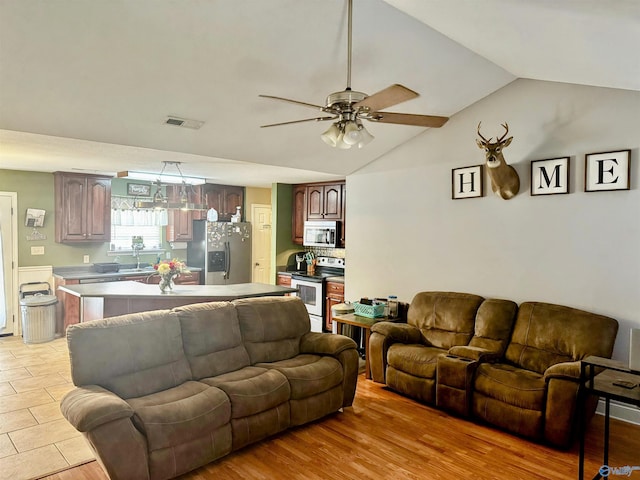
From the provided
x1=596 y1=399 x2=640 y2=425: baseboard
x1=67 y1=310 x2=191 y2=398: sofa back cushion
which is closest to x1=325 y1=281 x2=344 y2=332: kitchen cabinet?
x1=67 y1=310 x2=191 y2=398: sofa back cushion

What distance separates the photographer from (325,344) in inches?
148

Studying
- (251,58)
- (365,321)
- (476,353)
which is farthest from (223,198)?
(476,353)

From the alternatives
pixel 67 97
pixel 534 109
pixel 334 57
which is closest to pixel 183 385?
pixel 67 97

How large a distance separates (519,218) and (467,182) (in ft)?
2.15

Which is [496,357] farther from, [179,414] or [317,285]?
[317,285]

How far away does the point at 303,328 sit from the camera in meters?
4.01

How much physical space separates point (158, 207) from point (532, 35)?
186 inches

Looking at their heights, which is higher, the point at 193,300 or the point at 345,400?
the point at 193,300

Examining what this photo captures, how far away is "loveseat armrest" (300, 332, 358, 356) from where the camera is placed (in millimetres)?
3689

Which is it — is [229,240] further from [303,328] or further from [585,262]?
[585,262]

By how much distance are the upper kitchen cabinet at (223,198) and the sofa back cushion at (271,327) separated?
4.41 metres

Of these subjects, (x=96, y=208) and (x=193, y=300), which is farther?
(x=96, y=208)

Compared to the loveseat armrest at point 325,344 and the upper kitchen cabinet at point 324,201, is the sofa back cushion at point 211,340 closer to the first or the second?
the loveseat armrest at point 325,344

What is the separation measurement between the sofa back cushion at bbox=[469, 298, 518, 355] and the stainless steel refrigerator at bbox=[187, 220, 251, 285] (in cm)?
476
